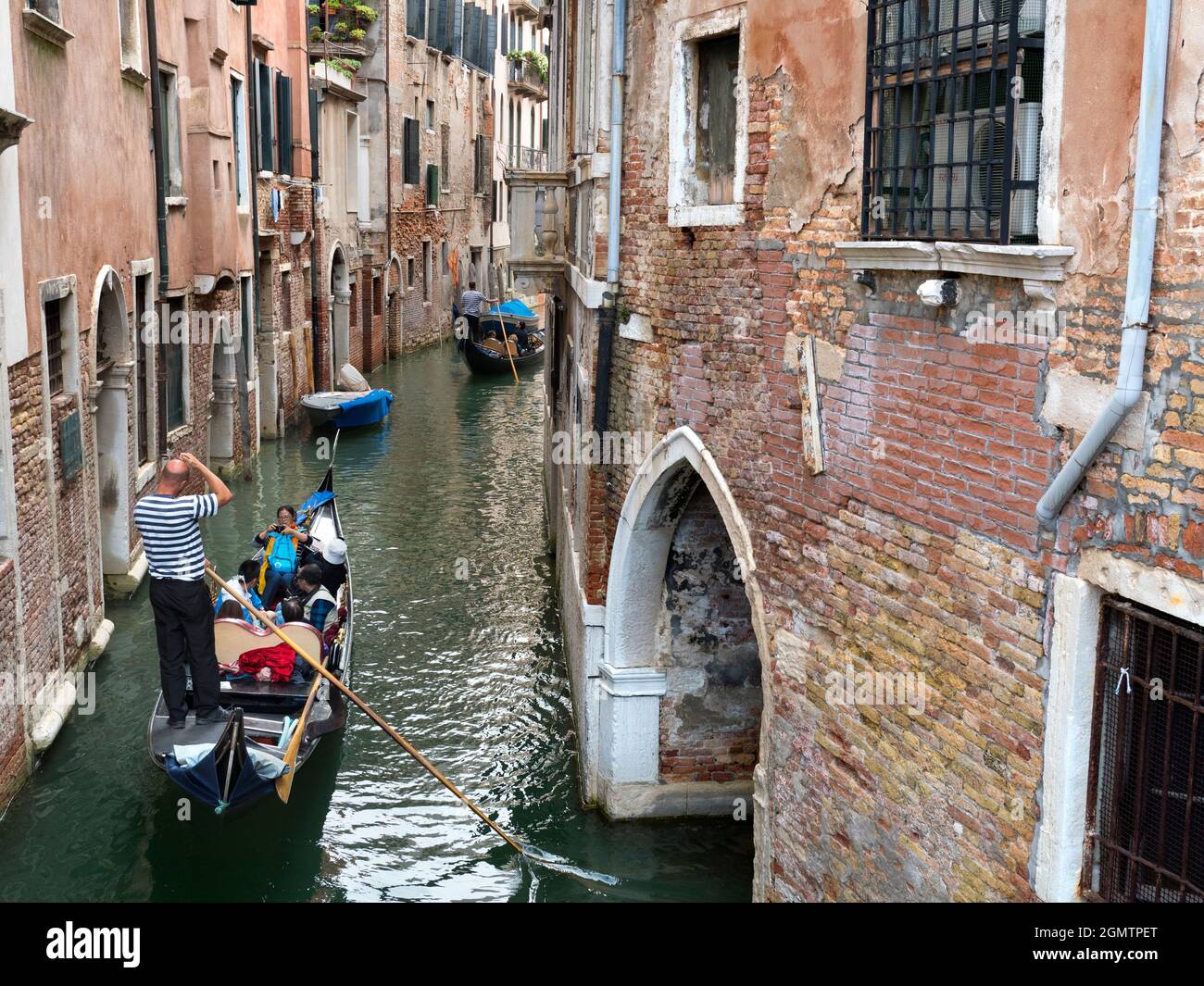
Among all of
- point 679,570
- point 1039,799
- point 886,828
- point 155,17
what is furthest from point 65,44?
point 1039,799

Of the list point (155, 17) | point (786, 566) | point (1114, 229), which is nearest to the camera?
point (1114, 229)

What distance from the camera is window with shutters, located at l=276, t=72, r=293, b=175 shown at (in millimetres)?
16578

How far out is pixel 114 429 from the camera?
402 inches

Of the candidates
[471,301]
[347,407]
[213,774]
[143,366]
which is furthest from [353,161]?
[213,774]

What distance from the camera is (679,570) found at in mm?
6957

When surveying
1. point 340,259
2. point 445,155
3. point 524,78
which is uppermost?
point 524,78

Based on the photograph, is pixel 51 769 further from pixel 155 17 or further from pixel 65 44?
pixel 155 17

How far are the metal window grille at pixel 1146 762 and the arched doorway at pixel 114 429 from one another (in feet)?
26.7

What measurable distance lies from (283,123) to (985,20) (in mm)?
14337

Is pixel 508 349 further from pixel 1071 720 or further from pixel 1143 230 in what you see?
pixel 1143 230

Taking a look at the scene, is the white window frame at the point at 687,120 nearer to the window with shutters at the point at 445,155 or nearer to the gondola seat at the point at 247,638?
the gondola seat at the point at 247,638

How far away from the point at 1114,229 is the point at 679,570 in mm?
4047

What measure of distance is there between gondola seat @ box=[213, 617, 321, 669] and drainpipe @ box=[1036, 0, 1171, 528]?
5.04 meters

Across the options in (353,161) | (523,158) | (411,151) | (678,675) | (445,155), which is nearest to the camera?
(678,675)
